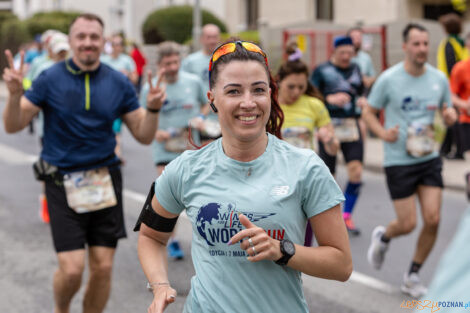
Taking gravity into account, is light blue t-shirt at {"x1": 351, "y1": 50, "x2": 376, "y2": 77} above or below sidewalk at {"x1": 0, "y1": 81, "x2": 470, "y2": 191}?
above

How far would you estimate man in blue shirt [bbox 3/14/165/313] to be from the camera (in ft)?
15.2

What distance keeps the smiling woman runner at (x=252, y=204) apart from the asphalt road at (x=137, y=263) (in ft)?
1.53

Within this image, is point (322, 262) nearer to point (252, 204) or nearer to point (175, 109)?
point (252, 204)

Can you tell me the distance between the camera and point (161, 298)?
9.04 ft

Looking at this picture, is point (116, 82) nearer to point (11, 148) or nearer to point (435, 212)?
→ point (435, 212)

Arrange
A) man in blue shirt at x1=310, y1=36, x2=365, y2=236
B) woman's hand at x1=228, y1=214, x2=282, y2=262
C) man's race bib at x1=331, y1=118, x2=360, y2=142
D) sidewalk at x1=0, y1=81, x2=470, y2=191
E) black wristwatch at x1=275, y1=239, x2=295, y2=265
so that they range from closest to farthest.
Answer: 1. woman's hand at x1=228, y1=214, x2=282, y2=262
2. black wristwatch at x1=275, y1=239, x2=295, y2=265
3. man in blue shirt at x1=310, y1=36, x2=365, y2=236
4. man's race bib at x1=331, y1=118, x2=360, y2=142
5. sidewalk at x1=0, y1=81, x2=470, y2=191

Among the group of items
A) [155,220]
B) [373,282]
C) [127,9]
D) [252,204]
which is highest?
[127,9]

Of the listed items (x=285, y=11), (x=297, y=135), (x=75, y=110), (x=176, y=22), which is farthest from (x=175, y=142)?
(x=176, y=22)

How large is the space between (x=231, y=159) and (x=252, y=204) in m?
0.21

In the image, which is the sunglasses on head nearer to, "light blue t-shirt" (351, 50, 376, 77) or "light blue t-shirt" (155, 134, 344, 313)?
"light blue t-shirt" (155, 134, 344, 313)

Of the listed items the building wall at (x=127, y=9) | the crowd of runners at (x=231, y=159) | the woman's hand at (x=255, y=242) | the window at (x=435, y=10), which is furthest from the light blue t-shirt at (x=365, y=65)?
the building wall at (x=127, y=9)

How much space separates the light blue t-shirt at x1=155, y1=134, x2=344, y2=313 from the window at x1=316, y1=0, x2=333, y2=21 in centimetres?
2561

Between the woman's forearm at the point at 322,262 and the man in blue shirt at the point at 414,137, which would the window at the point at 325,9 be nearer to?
the man in blue shirt at the point at 414,137

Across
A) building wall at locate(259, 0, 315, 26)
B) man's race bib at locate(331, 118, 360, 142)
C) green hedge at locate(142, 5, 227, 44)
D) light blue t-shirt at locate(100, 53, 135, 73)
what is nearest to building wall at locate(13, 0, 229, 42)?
green hedge at locate(142, 5, 227, 44)
